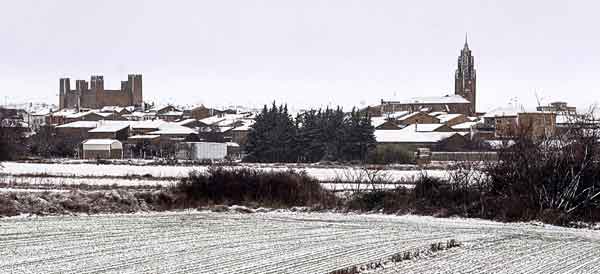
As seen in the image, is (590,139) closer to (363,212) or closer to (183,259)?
(363,212)

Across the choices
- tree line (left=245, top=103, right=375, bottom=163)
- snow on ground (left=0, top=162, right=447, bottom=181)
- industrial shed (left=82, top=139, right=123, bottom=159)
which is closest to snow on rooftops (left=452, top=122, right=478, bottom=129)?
tree line (left=245, top=103, right=375, bottom=163)

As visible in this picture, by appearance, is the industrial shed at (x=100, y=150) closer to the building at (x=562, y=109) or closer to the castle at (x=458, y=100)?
the building at (x=562, y=109)

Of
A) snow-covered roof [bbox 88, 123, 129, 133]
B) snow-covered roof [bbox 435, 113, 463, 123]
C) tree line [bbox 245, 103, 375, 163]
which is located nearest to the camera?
tree line [bbox 245, 103, 375, 163]

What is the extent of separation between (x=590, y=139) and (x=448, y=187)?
4.20 metres

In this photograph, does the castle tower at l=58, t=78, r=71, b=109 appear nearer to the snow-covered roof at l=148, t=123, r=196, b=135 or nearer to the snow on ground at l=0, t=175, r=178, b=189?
the snow-covered roof at l=148, t=123, r=196, b=135

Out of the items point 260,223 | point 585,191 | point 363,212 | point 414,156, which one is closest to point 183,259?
point 260,223

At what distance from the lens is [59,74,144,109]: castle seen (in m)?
170

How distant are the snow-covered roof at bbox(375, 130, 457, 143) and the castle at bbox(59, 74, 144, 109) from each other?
92.8 metres

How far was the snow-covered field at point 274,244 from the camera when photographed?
13117mm

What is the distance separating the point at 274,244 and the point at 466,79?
138 metres

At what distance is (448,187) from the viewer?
24.3 meters

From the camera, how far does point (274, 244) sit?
1588 cm

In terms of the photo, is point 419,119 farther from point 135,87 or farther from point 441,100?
point 135,87

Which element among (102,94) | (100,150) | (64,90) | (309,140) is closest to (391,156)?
(309,140)
